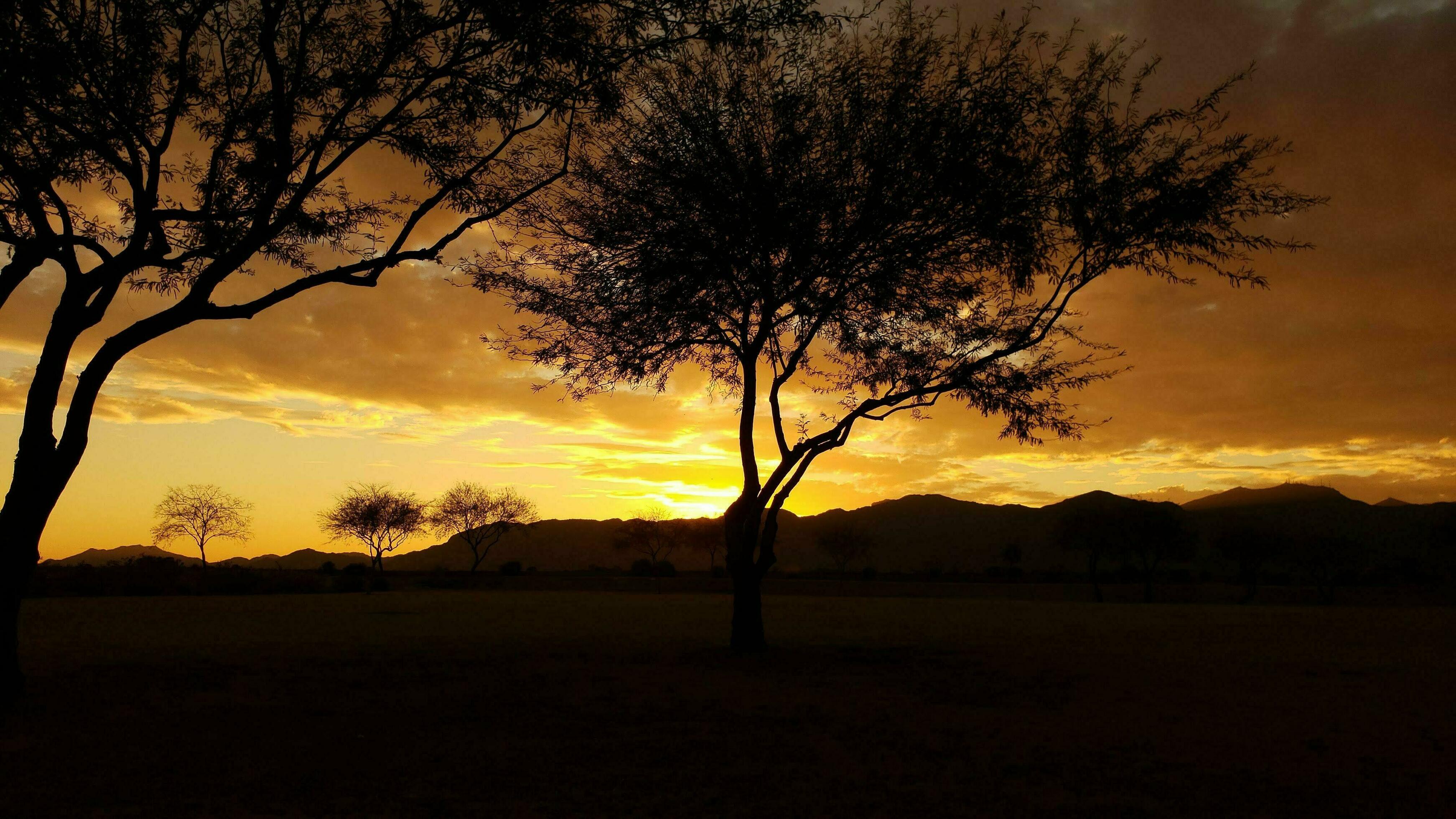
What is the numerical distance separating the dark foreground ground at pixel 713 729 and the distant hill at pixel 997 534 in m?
84.3

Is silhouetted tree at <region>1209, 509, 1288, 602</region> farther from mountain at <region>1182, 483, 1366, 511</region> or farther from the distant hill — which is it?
mountain at <region>1182, 483, 1366, 511</region>

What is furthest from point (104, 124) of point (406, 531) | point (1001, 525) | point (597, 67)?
point (1001, 525)

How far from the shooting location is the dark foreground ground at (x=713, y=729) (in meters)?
6.84

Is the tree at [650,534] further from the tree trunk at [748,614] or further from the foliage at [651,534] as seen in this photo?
the tree trunk at [748,614]

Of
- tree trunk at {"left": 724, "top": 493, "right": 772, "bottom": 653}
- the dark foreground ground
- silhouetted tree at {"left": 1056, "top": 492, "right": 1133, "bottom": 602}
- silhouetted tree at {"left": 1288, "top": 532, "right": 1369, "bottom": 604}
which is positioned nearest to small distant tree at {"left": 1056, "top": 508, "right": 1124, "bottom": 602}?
silhouetted tree at {"left": 1056, "top": 492, "right": 1133, "bottom": 602}

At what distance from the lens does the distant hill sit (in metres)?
132

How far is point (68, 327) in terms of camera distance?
1070 centimetres

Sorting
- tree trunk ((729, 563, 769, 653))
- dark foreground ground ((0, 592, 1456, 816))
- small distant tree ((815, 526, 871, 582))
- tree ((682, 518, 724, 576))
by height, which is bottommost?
dark foreground ground ((0, 592, 1456, 816))

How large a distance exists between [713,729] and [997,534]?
6453 inches

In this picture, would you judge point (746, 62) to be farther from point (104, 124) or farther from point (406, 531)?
point (406, 531)

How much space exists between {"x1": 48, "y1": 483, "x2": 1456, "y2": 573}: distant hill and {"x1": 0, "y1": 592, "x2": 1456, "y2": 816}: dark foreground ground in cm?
8433

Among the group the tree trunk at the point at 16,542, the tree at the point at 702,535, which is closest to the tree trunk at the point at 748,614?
the tree trunk at the point at 16,542

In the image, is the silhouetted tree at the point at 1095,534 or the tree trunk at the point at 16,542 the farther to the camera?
the silhouetted tree at the point at 1095,534

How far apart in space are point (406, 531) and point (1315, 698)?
85750 millimetres
